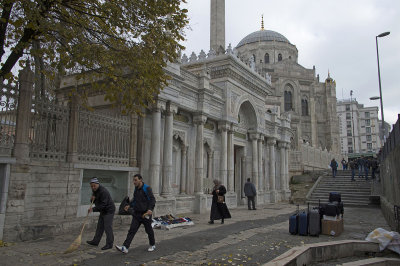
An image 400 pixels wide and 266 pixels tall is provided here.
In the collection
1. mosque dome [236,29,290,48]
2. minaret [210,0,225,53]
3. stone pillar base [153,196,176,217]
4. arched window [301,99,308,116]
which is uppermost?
mosque dome [236,29,290,48]

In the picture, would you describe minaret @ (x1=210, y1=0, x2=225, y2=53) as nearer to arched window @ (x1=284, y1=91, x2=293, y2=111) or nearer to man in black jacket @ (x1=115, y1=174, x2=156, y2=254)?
man in black jacket @ (x1=115, y1=174, x2=156, y2=254)

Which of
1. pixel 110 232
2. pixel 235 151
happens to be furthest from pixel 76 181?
pixel 235 151

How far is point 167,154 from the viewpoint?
40.7 ft

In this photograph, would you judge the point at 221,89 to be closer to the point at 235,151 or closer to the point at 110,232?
the point at 235,151

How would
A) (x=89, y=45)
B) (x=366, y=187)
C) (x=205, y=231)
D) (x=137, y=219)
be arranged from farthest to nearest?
(x=366, y=187) < (x=205, y=231) < (x=89, y=45) < (x=137, y=219)

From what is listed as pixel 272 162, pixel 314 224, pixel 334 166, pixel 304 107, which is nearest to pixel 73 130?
pixel 314 224

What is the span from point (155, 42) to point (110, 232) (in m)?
5.09

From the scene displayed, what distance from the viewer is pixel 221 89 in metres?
16.2

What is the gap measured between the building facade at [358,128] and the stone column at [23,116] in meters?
91.3

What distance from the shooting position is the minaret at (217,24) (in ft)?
68.0

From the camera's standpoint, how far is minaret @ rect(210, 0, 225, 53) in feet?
68.0

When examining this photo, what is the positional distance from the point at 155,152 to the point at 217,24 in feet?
41.1

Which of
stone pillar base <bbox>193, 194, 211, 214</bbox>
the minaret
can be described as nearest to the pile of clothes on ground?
stone pillar base <bbox>193, 194, 211, 214</bbox>

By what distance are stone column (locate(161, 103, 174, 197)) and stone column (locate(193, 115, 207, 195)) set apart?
203 cm
